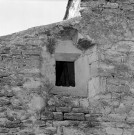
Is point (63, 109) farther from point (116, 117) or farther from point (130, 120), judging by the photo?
point (130, 120)

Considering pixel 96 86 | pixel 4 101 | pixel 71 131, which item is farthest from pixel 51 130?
pixel 96 86

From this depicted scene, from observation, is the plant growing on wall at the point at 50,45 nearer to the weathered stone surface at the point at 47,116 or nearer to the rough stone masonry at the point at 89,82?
the rough stone masonry at the point at 89,82

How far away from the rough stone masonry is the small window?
63cm

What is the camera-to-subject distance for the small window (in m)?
6.34

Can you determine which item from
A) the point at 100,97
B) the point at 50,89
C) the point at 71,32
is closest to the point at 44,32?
the point at 71,32

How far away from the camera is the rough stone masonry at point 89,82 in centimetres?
532

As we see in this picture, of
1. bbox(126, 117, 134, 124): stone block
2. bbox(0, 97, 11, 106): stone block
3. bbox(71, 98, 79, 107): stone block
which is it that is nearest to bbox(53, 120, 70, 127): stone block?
bbox(71, 98, 79, 107): stone block

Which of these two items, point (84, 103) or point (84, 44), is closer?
point (84, 103)

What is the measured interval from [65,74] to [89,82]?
1.03 m

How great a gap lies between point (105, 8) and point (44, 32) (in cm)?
95

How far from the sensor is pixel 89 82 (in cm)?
566

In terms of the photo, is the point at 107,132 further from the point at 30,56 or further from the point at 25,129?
the point at 30,56

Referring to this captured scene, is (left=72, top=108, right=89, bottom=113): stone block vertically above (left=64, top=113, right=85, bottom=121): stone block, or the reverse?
(left=72, top=108, right=89, bottom=113): stone block

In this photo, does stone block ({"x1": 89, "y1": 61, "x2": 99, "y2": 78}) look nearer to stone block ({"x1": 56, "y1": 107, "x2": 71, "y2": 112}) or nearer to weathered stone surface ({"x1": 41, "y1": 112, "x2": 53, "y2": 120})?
stone block ({"x1": 56, "y1": 107, "x2": 71, "y2": 112})
